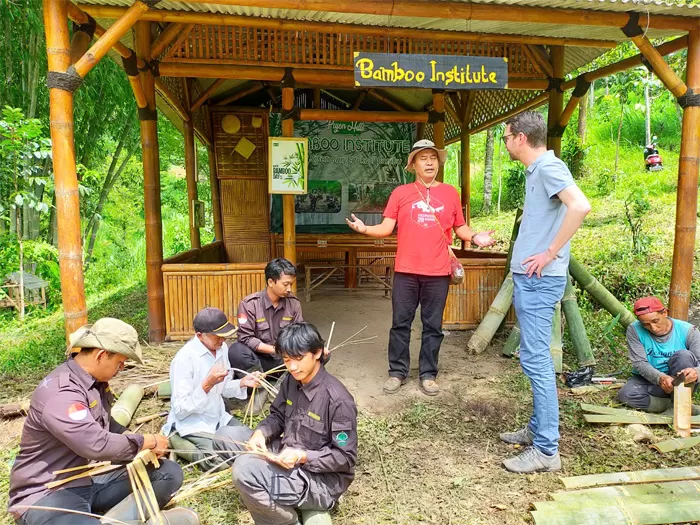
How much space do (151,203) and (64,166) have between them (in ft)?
5.54

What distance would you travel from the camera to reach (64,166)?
11.5 feet

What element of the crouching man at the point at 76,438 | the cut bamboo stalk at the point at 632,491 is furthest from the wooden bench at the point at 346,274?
the crouching man at the point at 76,438

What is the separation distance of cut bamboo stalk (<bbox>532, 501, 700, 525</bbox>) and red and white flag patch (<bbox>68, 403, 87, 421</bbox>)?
6.70 feet

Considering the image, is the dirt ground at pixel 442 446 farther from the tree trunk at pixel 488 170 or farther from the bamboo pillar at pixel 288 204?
the tree trunk at pixel 488 170

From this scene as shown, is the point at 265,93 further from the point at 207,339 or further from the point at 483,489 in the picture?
the point at 483,489

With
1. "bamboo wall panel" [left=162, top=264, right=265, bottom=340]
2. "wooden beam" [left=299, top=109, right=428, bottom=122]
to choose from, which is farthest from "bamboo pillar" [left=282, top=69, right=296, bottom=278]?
"wooden beam" [left=299, top=109, right=428, bottom=122]

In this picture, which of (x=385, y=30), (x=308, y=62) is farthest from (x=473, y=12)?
(x=308, y=62)

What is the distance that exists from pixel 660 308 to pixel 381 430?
7.16ft

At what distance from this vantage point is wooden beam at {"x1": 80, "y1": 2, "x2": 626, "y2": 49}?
4180 mm

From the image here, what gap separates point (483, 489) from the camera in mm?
2740

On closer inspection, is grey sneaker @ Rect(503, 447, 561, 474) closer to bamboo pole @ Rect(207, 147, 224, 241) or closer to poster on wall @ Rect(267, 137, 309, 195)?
poster on wall @ Rect(267, 137, 309, 195)

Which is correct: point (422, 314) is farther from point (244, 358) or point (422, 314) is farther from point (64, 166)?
point (64, 166)

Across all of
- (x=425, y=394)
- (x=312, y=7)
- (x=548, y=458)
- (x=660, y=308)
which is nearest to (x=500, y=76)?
(x=312, y=7)

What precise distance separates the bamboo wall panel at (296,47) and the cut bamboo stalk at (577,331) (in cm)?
264
